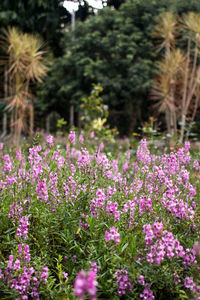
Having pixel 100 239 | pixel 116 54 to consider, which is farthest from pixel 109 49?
pixel 100 239

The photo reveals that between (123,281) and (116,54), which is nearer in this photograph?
(123,281)

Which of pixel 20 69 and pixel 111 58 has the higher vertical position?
pixel 111 58

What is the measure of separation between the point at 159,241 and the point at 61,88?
1435 cm

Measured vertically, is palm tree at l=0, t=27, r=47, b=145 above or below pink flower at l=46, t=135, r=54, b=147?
above

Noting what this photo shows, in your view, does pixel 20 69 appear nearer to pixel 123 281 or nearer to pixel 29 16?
pixel 123 281

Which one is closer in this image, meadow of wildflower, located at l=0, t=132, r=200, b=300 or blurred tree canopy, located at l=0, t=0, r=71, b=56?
meadow of wildflower, located at l=0, t=132, r=200, b=300

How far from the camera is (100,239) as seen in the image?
2.30 m

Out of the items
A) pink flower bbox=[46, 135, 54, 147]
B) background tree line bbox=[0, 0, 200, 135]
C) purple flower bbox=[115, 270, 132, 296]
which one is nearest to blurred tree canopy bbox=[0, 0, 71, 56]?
background tree line bbox=[0, 0, 200, 135]

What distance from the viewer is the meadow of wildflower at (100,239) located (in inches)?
76.2

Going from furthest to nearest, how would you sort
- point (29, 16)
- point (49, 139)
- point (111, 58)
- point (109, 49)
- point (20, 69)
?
point (29, 16)
point (111, 58)
point (109, 49)
point (20, 69)
point (49, 139)

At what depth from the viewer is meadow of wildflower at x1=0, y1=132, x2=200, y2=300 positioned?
6.35 ft

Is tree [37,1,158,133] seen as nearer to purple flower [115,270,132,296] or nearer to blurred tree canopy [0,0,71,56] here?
blurred tree canopy [0,0,71,56]

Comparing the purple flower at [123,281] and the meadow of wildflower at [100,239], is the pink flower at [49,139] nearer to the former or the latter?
the meadow of wildflower at [100,239]

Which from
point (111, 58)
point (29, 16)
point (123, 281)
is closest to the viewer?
point (123, 281)
